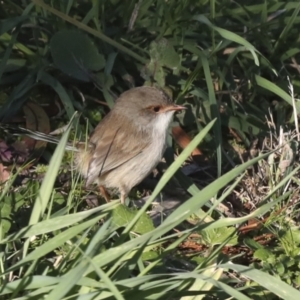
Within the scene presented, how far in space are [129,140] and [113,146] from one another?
0.14m

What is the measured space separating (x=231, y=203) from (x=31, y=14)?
194 centimetres

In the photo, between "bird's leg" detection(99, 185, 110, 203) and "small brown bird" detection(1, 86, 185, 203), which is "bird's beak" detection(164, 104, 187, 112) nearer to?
"small brown bird" detection(1, 86, 185, 203)

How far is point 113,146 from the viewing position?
19.9 ft

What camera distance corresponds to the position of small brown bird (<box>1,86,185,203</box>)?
598 cm

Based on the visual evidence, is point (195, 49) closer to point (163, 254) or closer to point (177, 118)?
point (177, 118)

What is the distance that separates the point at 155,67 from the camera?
245 inches

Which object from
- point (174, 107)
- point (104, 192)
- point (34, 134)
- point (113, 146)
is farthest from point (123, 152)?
point (34, 134)

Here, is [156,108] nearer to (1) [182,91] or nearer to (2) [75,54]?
(1) [182,91]

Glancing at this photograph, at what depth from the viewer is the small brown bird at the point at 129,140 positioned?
598cm

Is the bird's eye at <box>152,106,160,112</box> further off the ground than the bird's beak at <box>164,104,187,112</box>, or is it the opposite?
the bird's beak at <box>164,104,187,112</box>

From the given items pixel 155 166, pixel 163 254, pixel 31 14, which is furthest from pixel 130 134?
pixel 163 254

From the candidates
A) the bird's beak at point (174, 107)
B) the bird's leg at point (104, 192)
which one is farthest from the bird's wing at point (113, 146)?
the bird's beak at point (174, 107)

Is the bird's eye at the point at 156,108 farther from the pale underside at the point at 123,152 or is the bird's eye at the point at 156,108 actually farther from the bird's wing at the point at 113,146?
the bird's wing at the point at 113,146

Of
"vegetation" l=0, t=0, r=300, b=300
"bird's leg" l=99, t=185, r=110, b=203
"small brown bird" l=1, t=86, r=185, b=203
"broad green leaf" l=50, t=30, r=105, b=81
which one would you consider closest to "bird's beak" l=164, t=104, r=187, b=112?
"small brown bird" l=1, t=86, r=185, b=203
